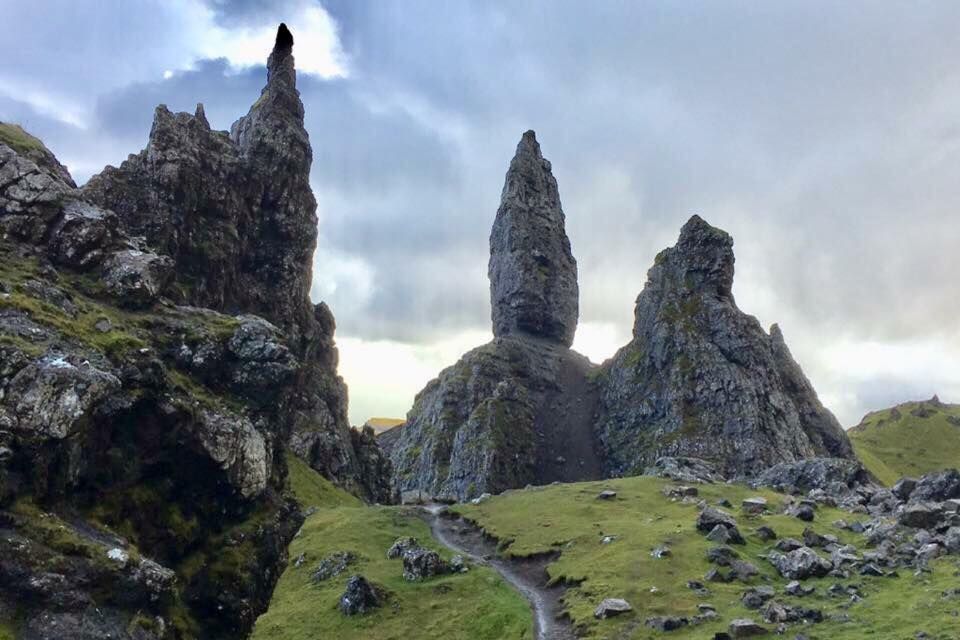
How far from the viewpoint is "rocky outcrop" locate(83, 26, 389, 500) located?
142500mm

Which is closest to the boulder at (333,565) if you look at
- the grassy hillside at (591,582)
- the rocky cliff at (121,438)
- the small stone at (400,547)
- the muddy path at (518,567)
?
the grassy hillside at (591,582)

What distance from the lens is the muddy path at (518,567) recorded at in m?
63.1

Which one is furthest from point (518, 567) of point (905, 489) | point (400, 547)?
point (905, 489)

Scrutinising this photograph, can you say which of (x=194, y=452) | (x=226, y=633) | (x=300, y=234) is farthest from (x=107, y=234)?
(x=300, y=234)

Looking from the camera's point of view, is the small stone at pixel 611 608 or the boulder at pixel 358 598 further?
the boulder at pixel 358 598

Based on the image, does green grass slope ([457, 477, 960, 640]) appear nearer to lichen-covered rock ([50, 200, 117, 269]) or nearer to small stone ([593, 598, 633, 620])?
small stone ([593, 598, 633, 620])

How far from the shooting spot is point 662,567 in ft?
233

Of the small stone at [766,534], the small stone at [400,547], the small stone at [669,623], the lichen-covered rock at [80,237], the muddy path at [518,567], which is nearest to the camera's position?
A: the lichen-covered rock at [80,237]

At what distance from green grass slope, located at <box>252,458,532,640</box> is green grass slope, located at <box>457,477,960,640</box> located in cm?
744

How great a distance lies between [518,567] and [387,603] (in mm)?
20537

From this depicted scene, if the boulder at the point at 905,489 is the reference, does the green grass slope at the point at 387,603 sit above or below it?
below

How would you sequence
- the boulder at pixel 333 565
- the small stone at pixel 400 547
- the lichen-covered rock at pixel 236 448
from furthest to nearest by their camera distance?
the small stone at pixel 400 547 → the boulder at pixel 333 565 → the lichen-covered rock at pixel 236 448

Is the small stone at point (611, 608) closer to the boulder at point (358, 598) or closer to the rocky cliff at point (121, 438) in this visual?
the boulder at point (358, 598)

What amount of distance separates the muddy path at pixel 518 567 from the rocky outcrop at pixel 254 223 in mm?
41167
